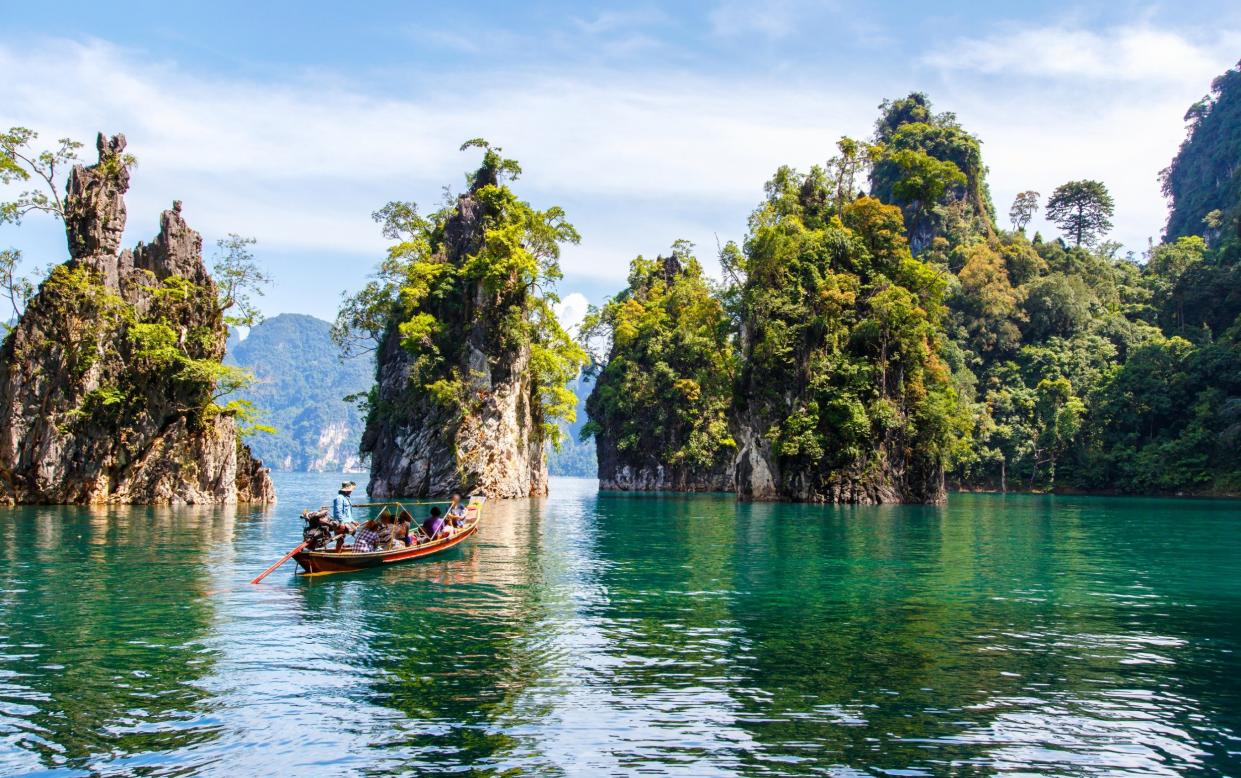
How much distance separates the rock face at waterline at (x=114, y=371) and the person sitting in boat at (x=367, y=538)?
26.9 meters

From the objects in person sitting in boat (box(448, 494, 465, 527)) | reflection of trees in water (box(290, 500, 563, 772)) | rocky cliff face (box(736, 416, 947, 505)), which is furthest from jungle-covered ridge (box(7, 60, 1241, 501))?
reflection of trees in water (box(290, 500, 563, 772))

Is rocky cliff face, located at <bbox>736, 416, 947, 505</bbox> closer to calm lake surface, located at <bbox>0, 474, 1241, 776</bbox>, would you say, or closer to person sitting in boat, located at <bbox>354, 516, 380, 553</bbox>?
calm lake surface, located at <bbox>0, 474, 1241, 776</bbox>

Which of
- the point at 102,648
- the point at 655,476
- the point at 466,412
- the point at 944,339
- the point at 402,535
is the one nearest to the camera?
the point at 102,648

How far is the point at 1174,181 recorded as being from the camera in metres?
138

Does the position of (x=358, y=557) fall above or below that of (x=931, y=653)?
above

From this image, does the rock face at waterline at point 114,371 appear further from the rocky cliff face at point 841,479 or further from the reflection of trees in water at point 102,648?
the rocky cliff face at point 841,479

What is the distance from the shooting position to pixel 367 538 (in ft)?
81.9

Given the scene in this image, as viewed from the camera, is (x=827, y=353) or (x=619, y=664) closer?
(x=619, y=664)

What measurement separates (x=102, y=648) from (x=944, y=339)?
75441mm

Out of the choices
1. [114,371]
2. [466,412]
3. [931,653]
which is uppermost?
[114,371]

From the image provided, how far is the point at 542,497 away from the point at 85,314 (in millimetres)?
36803

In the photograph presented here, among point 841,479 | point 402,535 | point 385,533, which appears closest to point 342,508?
point 385,533

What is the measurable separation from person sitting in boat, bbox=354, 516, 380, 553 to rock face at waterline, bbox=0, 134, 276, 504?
26.9 metres

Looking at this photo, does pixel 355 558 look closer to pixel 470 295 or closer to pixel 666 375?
pixel 470 295
